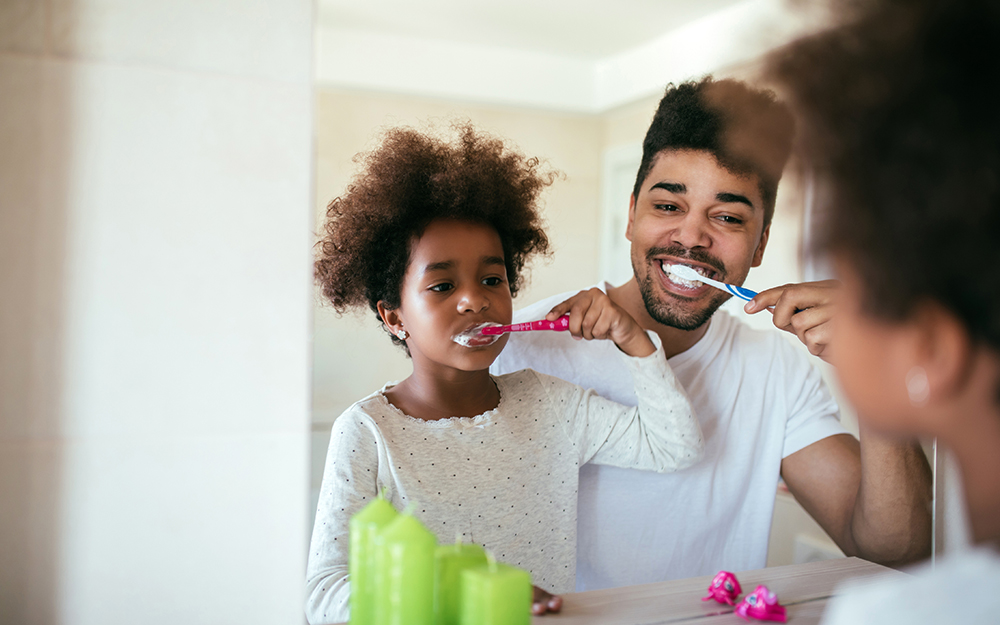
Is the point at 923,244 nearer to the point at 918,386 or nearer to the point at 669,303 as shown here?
the point at 918,386

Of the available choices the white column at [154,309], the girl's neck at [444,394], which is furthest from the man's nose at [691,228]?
the white column at [154,309]

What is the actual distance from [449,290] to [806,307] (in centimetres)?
52

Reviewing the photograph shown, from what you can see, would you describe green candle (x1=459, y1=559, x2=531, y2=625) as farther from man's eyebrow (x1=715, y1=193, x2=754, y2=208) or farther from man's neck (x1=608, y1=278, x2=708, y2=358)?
man's eyebrow (x1=715, y1=193, x2=754, y2=208)

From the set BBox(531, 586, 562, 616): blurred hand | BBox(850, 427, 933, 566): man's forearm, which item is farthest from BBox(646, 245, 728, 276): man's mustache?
BBox(531, 586, 562, 616): blurred hand

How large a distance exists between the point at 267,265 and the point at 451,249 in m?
0.28

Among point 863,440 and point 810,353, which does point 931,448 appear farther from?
point 810,353

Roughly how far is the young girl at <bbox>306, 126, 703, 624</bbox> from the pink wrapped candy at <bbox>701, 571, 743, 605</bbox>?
0.19 meters

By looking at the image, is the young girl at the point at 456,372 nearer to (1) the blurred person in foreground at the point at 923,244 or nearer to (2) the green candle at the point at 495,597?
(2) the green candle at the point at 495,597

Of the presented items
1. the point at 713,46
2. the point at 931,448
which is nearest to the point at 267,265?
the point at 713,46

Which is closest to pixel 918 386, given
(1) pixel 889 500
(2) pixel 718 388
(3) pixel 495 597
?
(3) pixel 495 597

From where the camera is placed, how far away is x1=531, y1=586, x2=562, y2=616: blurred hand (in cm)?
86

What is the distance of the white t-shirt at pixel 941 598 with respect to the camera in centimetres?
44

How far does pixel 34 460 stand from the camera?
664mm

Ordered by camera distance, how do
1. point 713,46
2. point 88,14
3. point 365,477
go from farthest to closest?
point 713,46, point 365,477, point 88,14
